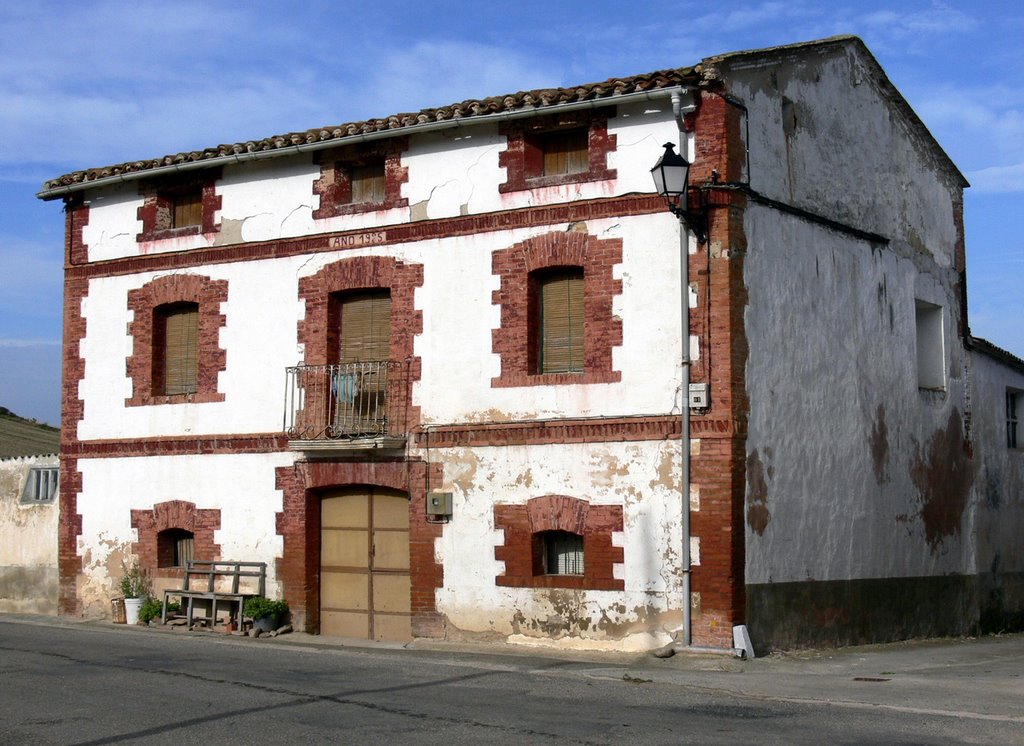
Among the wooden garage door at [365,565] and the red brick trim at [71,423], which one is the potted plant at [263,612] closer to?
the wooden garage door at [365,565]

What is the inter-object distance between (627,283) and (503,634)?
4.47 meters

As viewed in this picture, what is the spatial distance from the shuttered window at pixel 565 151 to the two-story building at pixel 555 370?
0.04 metres

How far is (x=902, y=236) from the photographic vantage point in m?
18.7

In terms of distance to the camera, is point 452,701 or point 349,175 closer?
point 452,701

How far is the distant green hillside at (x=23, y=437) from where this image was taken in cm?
2840

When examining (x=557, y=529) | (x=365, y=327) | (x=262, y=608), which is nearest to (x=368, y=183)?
(x=365, y=327)

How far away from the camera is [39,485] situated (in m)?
21.0

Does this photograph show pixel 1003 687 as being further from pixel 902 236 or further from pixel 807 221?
pixel 902 236

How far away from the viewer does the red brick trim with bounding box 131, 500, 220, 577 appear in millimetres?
18422

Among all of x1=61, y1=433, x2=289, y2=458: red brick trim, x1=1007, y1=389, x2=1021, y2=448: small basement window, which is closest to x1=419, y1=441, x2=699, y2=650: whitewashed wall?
x1=61, y1=433, x2=289, y2=458: red brick trim

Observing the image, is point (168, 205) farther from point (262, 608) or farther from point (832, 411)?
point (832, 411)

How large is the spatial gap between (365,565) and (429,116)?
5944 mm

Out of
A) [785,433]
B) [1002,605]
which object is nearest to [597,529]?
[785,433]

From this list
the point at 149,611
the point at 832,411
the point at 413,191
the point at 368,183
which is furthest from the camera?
the point at 149,611
